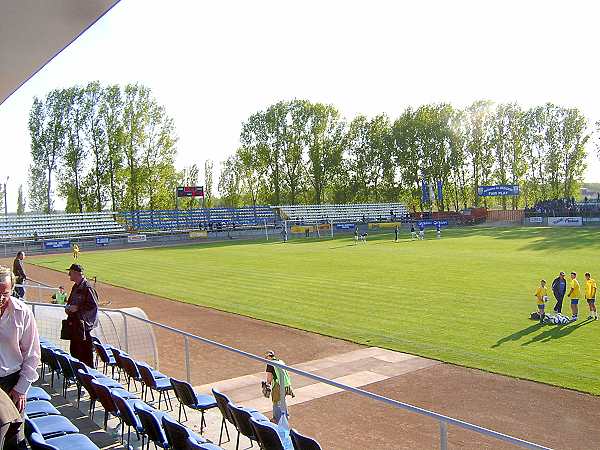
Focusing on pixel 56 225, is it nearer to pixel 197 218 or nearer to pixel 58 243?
pixel 58 243

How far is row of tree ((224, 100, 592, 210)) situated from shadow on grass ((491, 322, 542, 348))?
Result: 65.5 m

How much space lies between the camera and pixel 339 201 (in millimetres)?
86250

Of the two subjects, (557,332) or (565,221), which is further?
(565,221)

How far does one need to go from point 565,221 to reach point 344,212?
28.9 meters

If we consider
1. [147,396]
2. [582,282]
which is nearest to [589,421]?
[147,396]

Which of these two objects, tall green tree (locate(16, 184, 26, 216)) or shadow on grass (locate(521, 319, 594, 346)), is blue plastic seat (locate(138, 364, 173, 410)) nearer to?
shadow on grass (locate(521, 319, 594, 346))

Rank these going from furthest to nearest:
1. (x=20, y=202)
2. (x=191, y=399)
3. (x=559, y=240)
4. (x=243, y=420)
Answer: (x=20, y=202) < (x=559, y=240) < (x=191, y=399) < (x=243, y=420)

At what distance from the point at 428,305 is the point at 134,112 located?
193ft

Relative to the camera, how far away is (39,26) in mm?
4078

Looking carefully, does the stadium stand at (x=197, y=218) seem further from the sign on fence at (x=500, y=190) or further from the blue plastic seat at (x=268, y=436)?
the blue plastic seat at (x=268, y=436)

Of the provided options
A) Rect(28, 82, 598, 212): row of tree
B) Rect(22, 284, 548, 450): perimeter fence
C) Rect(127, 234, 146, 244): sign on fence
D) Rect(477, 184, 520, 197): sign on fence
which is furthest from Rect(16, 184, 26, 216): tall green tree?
Rect(22, 284, 548, 450): perimeter fence

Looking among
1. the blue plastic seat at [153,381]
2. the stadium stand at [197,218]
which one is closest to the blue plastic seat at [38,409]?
the blue plastic seat at [153,381]

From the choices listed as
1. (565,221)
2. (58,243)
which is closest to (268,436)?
(58,243)

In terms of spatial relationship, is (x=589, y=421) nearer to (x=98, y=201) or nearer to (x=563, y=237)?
(x=563, y=237)
